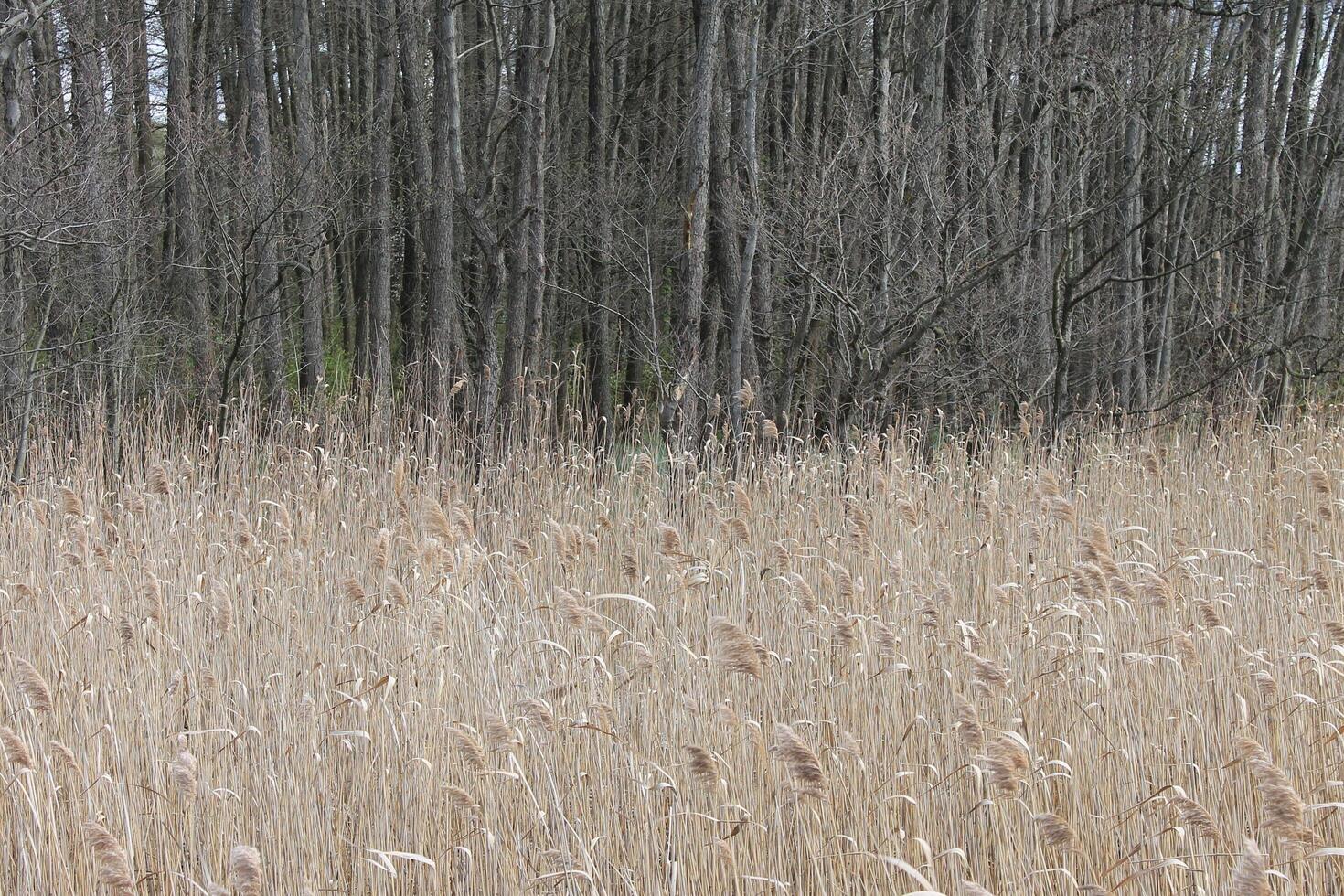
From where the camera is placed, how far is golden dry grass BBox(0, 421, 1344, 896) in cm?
249

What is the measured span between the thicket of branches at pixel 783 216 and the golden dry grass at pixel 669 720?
213 cm

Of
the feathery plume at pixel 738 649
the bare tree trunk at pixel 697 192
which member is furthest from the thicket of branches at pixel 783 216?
the feathery plume at pixel 738 649

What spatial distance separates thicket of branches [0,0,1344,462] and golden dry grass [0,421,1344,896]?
7.00 ft

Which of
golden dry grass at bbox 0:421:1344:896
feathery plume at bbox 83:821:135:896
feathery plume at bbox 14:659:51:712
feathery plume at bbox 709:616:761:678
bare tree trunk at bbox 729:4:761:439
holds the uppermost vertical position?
bare tree trunk at bbox 729:4:761:439

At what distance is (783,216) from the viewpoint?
8750mm

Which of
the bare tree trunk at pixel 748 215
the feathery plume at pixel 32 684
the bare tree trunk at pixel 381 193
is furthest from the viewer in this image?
the bare tree trunk at pixel 381 193

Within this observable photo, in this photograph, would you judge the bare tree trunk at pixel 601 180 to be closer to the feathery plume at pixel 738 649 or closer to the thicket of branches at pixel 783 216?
the thicket of branches at pixel 783 216

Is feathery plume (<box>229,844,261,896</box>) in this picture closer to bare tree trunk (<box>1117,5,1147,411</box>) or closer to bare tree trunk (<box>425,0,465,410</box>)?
bare tree trunk (<box>1117,5,1147,411</box>)

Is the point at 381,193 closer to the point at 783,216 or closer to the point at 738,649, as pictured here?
the point at 783,216

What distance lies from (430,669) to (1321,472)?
371 cm

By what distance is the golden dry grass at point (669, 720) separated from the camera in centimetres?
249

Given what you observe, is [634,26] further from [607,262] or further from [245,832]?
[245,832]

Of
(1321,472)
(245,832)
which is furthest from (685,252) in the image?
(245,832)

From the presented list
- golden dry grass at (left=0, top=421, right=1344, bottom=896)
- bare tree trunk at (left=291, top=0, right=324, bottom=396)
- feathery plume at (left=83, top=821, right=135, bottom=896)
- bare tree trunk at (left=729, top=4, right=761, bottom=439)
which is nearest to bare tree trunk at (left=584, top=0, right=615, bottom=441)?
bare tree trunk at (left=729, top=4, right=761, bottom=439)
